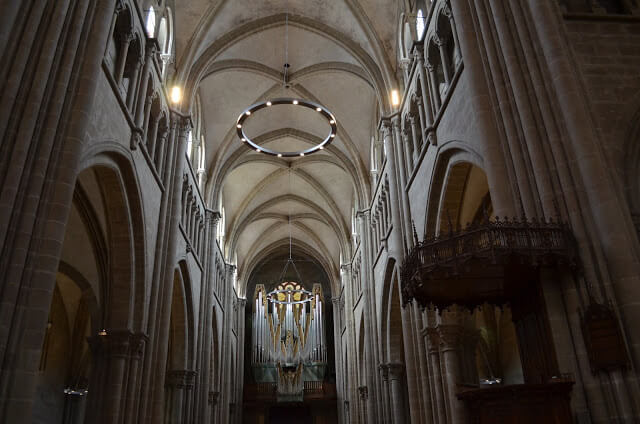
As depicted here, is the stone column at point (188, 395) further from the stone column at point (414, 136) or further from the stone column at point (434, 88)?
the stone column at point (434, 88)

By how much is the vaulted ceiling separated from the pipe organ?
428 cm

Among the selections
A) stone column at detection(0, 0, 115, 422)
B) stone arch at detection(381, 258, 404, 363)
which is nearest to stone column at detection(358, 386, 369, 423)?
stone arch at detection(381, 258, 404, 363)

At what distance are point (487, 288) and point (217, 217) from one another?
52.5ft

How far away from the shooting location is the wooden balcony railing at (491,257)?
7.55m

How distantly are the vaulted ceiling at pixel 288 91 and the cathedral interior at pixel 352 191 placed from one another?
98 mm

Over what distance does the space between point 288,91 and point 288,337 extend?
56.0ft

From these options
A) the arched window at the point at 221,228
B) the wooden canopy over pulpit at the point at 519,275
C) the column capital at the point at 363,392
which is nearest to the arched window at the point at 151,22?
A: the wooden canopy over pulpit at the point at 519,275

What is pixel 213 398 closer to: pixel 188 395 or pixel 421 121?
pixel 188 395

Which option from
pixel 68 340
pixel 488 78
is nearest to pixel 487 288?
pixel 488 78

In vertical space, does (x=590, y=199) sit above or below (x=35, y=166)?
below

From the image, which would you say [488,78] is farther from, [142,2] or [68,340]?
[68,340]

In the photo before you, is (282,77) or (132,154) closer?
(132,154)

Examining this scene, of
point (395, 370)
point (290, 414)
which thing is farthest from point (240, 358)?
point (395, 370)

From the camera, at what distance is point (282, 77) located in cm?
2200
